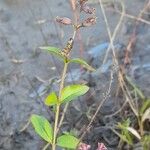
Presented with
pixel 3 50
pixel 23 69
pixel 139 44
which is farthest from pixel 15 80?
pixel 139 44

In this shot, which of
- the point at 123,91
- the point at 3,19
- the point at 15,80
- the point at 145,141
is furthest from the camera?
the point at 3,19

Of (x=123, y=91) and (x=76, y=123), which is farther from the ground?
(x=123, y=91)

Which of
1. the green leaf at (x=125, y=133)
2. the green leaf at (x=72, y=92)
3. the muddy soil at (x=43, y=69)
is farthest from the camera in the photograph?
the muddy soil at (x=43, y=69)

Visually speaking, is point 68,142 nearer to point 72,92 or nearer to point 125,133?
point 72,92

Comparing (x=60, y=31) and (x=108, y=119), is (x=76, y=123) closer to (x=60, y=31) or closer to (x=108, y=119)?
(x=108, y=119)

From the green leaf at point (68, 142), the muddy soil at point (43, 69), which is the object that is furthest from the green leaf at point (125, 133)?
the green leaf at point (68, 142)

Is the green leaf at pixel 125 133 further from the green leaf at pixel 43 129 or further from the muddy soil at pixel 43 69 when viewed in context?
the green leaf at pixel 43 129

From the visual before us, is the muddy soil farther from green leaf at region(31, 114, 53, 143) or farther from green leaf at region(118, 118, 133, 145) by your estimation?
A: green leaf at region(31, 114, 53, 143)

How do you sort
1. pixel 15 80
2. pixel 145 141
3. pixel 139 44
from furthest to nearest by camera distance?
pixel 139 44 → pixel 15 80 → pixel 145 141
